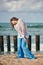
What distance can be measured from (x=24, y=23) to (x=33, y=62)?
422 millimetres

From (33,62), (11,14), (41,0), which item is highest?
(41,0)

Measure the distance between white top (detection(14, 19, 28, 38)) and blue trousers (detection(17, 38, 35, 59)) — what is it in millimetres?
57

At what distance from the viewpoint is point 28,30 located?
6.93ft

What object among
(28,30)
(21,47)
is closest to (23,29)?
(28,30)

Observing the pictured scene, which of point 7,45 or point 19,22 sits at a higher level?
point 19,22

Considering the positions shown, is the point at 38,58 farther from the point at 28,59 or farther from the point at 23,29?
the point at 23,29

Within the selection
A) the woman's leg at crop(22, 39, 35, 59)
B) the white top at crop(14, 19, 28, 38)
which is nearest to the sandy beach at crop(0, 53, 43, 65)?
the woman's leg at crop(22, 39, 35, 59)

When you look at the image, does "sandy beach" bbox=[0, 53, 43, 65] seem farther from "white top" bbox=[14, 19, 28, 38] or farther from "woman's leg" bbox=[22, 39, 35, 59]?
"white top" bbox=[14, 19, 28, 38]

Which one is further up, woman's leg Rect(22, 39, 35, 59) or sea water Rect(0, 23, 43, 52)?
sea water Rect(0, 23, 43, 52)

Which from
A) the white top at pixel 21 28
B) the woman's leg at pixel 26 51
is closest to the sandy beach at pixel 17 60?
the woman's leg at pixel 26 51

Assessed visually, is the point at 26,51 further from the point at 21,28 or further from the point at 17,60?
the point at 21,28

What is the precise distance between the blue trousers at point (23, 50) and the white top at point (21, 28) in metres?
0.06

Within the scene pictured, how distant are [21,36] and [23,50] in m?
0.16

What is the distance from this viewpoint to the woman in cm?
208
